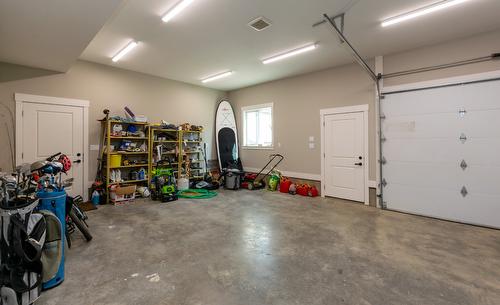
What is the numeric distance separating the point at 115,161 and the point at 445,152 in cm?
674

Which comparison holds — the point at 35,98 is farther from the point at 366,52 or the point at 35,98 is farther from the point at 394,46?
the point at 394,46

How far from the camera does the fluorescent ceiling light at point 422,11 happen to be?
3072 millimetres

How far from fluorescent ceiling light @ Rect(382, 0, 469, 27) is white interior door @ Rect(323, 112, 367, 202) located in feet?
6.87

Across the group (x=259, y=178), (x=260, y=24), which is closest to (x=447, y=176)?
(x=260, y=24)

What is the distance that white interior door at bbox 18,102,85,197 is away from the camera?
465 centimetres

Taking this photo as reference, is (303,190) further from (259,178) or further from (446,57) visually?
(446,57)

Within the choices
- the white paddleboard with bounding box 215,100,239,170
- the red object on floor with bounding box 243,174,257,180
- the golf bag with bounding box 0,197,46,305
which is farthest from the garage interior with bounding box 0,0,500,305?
the white paddleboard with bounding box 215,100,239,170

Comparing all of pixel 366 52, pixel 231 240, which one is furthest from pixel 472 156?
pixel 231 240

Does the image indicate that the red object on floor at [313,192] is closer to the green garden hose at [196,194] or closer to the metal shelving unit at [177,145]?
the green garden hose at [196,194]

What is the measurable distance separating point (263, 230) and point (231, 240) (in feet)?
2.00

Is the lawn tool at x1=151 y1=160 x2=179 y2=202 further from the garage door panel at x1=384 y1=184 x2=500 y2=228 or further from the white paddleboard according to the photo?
the garage door panel at x1=384 y1=184 x2=500 y2=228

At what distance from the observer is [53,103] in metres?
4.90

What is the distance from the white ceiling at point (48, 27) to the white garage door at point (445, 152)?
5160mm

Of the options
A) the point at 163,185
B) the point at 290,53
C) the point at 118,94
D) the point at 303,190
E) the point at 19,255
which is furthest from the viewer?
the point at 303,190
